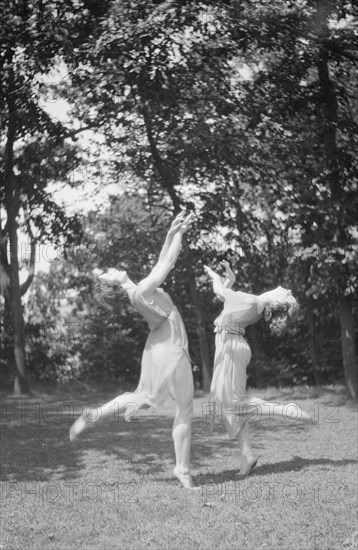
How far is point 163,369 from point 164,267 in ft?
3.85

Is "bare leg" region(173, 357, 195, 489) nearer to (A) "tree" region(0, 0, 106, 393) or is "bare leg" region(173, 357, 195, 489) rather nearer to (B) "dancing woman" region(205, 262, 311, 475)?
(B) "dancing woman" region(205, 262, 311, 475)

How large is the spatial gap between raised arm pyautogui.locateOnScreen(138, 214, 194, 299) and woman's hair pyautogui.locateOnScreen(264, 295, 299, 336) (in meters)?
1.46

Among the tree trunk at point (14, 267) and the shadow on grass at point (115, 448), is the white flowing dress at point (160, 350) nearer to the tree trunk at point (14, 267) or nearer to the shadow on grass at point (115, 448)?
the shadow on grass at point (115, 448)

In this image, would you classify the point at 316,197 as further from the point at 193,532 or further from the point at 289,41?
the point at 193,532

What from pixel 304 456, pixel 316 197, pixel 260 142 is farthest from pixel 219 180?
pixel 304 456

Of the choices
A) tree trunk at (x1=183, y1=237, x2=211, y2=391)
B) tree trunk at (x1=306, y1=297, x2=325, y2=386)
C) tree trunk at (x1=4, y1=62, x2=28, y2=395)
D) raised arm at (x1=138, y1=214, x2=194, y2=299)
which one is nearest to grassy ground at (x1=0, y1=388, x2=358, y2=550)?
raised arm at (x1=138, y1=214, x2=194, y2=299)

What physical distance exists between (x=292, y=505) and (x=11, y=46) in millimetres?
12573

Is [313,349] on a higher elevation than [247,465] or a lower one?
higher

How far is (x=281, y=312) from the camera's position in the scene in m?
9.45

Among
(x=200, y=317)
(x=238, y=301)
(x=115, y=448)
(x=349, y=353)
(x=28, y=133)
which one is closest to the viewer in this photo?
(x=238, y=301)

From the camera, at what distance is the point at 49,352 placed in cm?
2414

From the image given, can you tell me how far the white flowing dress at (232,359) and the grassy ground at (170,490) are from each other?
831 millimetres

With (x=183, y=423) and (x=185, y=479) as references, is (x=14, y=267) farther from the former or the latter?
(x=185, y=479)

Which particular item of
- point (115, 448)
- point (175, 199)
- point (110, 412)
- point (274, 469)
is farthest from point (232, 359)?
point (175, 199)
